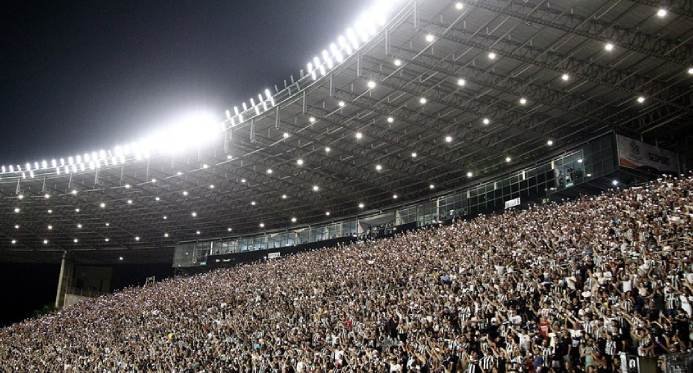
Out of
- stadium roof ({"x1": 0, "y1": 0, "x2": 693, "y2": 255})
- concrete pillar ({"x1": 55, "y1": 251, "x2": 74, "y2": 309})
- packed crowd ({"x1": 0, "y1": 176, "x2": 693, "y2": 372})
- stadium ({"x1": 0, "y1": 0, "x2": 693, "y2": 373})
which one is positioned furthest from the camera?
concrete pillar ({"x1": 55, "y1": 251, "x2": 74, "y2": 309})

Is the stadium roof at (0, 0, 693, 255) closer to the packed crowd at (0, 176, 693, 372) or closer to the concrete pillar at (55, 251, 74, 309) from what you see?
the packed crowd at (0, 176, 693, 372)

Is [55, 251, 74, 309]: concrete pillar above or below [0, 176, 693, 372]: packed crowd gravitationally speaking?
above

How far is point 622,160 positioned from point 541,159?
20.6ft

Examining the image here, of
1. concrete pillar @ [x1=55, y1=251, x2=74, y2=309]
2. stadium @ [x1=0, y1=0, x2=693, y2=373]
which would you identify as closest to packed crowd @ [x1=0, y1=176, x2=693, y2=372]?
stadium @ [x1=0, y1=0, x2=693, y2=373]

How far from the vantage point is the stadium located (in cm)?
1357

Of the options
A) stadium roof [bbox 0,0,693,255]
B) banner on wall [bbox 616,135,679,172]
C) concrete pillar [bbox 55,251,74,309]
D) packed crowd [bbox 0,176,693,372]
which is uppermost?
stadium roof [bbox 0,0,693,255]

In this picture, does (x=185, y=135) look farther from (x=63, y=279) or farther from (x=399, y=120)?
(x=63, y=279)

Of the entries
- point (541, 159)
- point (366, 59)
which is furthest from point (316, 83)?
point (541, 159)

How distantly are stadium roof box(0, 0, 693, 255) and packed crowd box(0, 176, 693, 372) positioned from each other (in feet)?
16.8

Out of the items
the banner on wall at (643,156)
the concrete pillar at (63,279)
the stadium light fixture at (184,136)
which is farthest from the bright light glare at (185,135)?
the concrete pillar at (63,279)

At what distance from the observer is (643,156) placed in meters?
28.1

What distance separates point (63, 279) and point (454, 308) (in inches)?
2233

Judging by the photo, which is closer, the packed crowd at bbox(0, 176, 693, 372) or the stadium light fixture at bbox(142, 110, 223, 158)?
the packed crowd at bbox(0, 176, 693, 372)


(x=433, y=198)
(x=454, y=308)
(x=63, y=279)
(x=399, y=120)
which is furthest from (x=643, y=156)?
(x=63, y=279)
